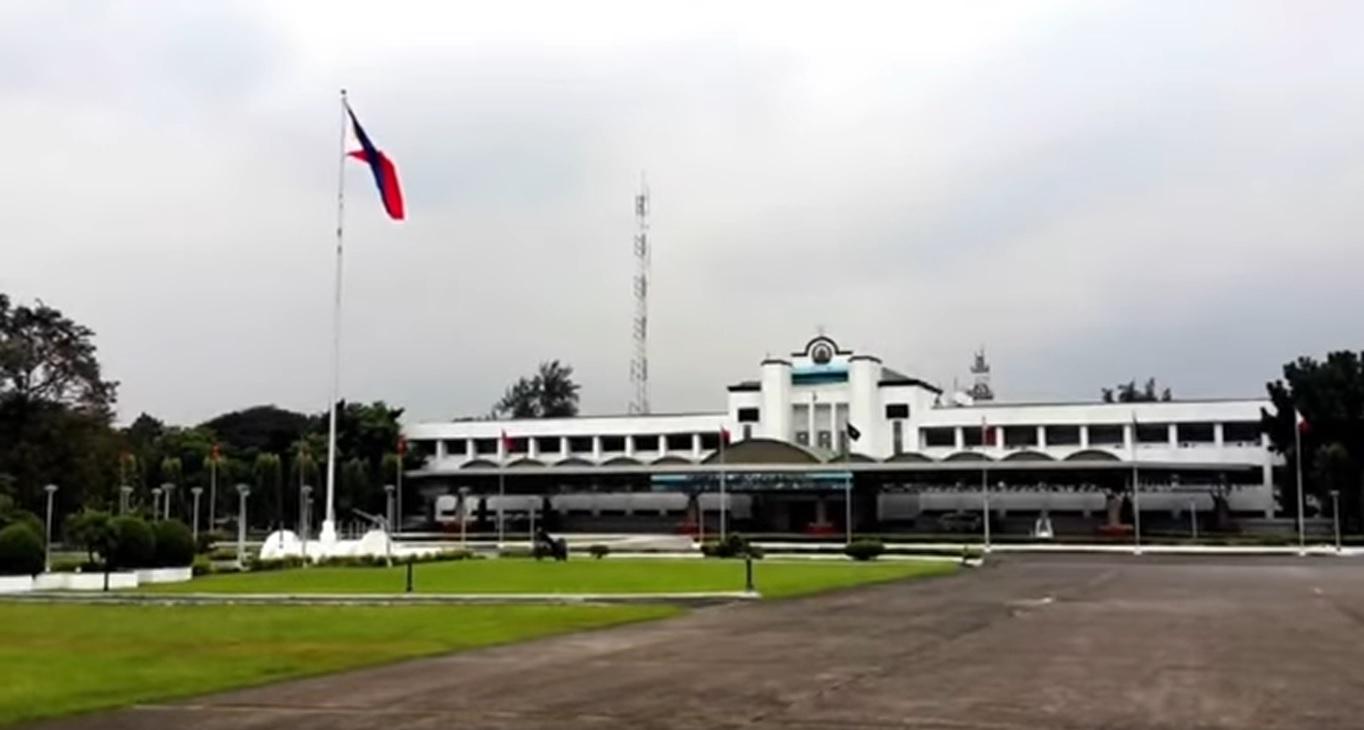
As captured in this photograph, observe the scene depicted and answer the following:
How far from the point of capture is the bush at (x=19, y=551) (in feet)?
119

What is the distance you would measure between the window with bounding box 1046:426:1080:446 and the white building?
0.08 meters

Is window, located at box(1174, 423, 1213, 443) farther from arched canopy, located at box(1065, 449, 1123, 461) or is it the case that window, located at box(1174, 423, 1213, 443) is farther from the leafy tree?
the leafy tree

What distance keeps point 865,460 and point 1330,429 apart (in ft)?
90.1

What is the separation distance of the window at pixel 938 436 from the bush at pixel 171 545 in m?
62.9

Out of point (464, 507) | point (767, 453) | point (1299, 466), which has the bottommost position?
point (464, 507)

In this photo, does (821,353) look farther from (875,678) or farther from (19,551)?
(875,678)

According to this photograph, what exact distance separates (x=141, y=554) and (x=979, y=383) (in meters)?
93.7

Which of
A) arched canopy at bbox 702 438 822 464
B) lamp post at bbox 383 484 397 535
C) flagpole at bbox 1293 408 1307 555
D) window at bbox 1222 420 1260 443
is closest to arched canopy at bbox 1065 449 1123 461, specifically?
window at bbox 1222 420 1260 443

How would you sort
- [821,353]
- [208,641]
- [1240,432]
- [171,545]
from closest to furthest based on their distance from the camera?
[208,641], [171,545], [1240,432], [821,353]

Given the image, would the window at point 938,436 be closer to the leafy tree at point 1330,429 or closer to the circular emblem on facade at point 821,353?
the circular emblem on facade at point 821,353

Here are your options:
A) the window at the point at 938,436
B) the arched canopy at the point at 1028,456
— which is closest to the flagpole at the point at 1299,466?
the arched canopy at the point at 1028,456

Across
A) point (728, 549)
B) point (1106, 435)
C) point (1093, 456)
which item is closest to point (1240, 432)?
point (1106, 435)

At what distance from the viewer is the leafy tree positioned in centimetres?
7231

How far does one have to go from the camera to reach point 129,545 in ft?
130
